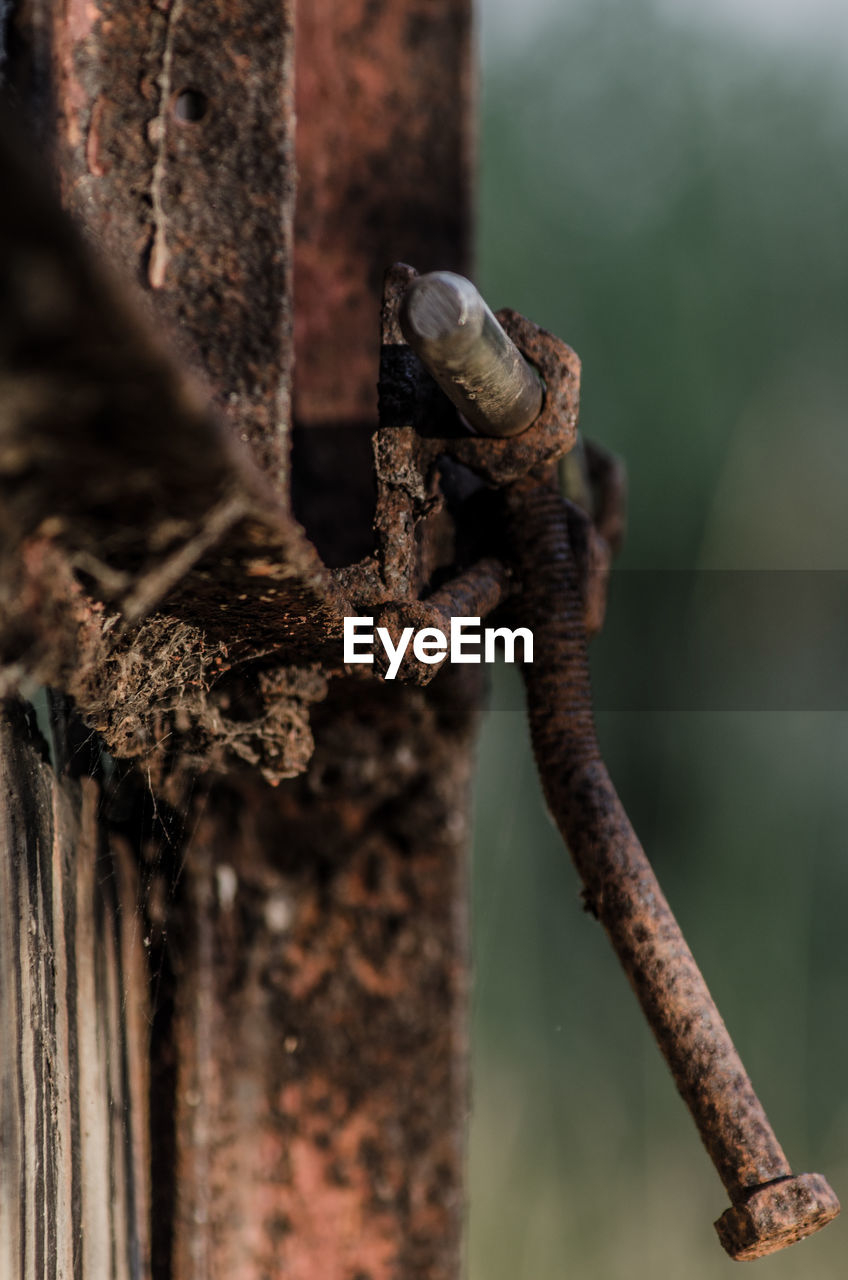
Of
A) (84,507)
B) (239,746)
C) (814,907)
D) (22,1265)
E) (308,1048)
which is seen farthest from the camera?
(814,907)

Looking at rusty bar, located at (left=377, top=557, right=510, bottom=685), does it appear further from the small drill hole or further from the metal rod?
the small drill hole

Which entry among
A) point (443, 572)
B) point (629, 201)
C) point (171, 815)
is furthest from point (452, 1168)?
point (629, 201)

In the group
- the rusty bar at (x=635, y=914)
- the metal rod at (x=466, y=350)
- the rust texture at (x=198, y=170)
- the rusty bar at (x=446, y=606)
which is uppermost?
the rust texture at (x=198, y=170)

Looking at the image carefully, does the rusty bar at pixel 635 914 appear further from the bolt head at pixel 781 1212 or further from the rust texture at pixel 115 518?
the rust texture at pixel 115 518

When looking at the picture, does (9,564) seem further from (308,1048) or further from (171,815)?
(308,1048)

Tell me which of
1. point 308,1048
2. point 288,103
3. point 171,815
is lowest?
point 308,1048

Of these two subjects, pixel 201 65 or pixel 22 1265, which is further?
pixel 201 65

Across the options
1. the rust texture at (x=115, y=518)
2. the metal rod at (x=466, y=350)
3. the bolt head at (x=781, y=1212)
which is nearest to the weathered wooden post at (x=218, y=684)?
the rust texture at (x=115, y=518)
